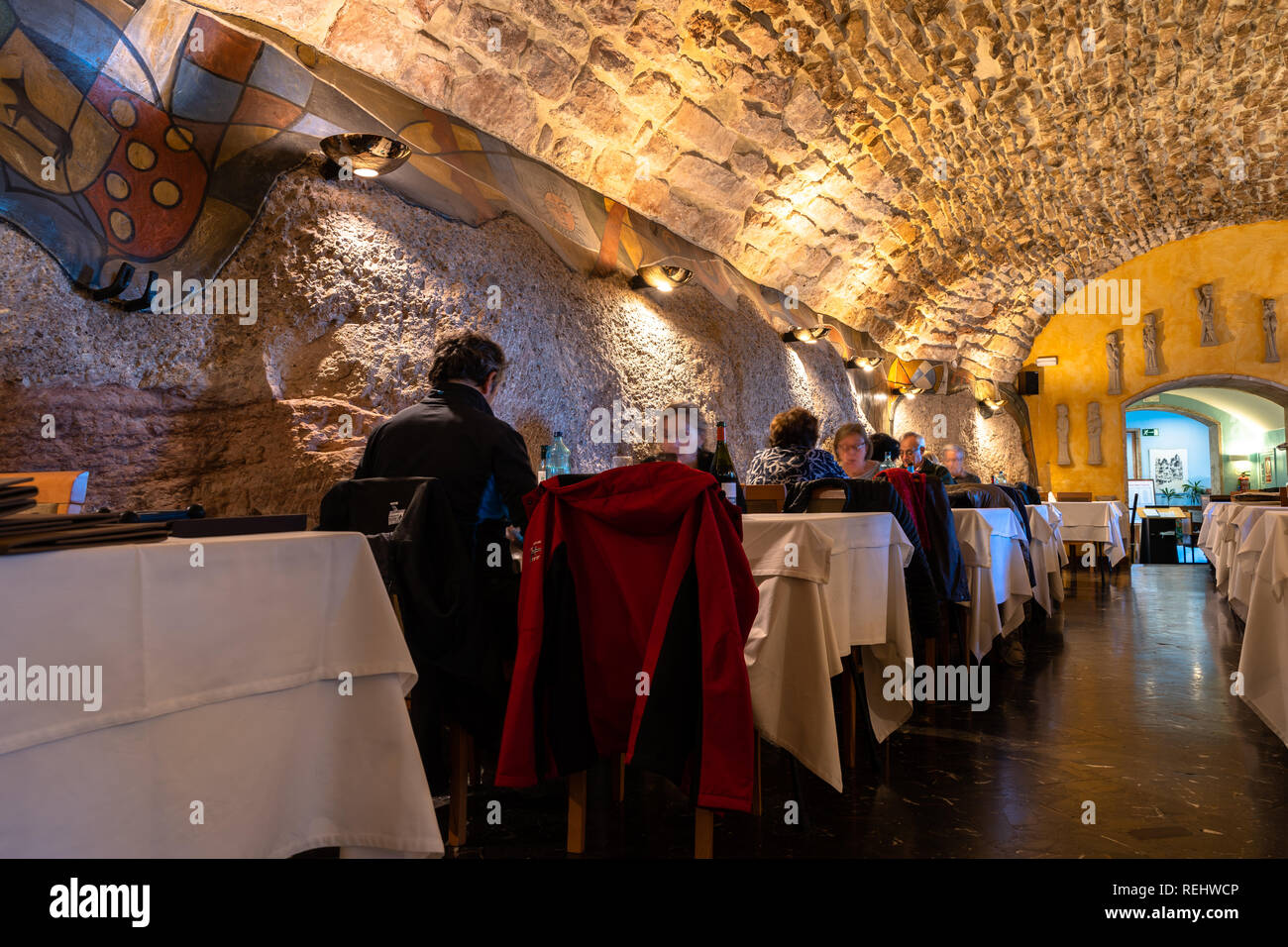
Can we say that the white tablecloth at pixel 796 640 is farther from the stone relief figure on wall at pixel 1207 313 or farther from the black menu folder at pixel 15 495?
the stone relief figure on wall at pixel 1207 313

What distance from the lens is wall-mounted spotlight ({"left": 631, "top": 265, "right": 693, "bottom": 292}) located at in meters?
4.89

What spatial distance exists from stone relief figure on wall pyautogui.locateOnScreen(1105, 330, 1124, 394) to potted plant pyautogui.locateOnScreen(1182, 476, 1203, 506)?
4.84 meters

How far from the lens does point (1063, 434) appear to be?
12656mm

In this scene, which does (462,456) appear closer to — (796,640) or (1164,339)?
(796,640)

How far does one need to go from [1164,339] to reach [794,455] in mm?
11753

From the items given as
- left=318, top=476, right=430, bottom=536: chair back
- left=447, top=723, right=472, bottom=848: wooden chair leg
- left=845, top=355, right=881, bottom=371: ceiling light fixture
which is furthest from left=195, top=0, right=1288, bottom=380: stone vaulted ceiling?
left=447, top=723, right=472, bottom=848: wooden chair leg

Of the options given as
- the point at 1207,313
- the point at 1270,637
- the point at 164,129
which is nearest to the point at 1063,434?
the point at 1207,313

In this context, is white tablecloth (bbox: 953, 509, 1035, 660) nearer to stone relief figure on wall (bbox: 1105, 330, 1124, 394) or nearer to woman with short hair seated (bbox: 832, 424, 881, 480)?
woman with short hair seated (bbox: 832, 424, 881, 480)

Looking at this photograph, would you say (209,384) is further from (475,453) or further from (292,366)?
(475,453)

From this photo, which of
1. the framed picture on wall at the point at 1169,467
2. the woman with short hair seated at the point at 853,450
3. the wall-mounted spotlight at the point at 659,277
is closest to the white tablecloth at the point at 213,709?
the woman with short hair seated at the point at 853,450

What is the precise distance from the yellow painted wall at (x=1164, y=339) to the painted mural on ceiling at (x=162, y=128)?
1159cm

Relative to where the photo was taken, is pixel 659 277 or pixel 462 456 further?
pixel 659 277
